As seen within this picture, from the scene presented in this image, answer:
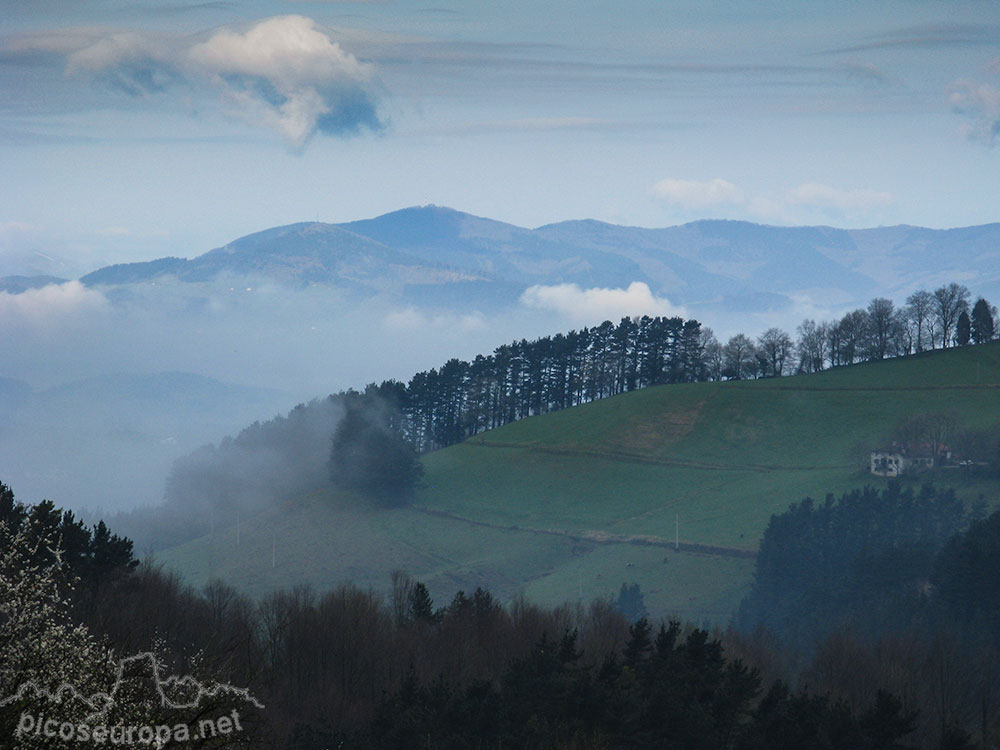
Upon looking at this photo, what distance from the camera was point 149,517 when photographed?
15262 cm

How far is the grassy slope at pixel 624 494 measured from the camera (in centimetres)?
9494

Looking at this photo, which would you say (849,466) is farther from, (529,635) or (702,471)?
(529,635)

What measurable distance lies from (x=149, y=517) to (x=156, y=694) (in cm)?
14919

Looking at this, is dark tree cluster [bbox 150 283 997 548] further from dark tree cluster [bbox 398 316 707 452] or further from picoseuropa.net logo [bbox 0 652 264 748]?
picoseuropa.net logo [bbox 0 652 264 748]

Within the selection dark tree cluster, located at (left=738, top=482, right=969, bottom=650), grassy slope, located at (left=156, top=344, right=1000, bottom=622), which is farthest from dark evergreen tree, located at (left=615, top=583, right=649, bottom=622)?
dark tree cluster, located at (left=738, top=482, right=969, bottom=650)

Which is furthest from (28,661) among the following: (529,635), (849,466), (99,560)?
(849,466)

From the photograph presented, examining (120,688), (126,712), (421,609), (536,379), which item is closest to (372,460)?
(536,379)

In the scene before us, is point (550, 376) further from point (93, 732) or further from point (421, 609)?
point (93, 732)

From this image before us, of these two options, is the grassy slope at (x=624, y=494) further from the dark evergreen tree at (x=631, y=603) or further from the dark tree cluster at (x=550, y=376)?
the dark tree cluster at (x=550, y=376)

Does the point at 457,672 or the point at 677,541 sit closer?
the point at 457,672

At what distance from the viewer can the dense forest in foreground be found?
48.3 feet

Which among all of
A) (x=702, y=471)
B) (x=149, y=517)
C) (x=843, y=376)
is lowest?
(x=149, y=517)

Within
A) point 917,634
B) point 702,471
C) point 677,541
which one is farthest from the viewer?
point 702,471

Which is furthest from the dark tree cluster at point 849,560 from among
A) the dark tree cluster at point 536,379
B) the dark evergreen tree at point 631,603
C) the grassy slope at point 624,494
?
the dark tree cluster at point 536,379
